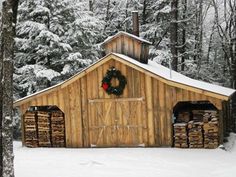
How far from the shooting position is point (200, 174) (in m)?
12.8

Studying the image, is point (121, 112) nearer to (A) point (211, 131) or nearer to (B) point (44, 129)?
(B) point (44, 129)

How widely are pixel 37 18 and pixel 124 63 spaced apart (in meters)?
9.72

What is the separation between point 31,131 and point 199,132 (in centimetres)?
730

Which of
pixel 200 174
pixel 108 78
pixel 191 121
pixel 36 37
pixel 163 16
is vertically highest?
pixel 163 16

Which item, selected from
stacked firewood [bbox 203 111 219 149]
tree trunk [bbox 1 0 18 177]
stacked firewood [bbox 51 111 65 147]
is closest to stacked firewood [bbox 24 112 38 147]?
stacked firewood [bbox 51 111 65 147]

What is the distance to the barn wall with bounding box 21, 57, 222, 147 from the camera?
17.7m

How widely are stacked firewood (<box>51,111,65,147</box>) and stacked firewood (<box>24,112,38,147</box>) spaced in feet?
2.78

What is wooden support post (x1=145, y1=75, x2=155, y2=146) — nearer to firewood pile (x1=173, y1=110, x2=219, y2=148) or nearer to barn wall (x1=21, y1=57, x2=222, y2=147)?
barn wall (x1=21, y1=57, x2=222, y2=147)

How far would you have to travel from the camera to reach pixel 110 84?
18.3 metres

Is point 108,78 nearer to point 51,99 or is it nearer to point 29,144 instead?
point 51,99

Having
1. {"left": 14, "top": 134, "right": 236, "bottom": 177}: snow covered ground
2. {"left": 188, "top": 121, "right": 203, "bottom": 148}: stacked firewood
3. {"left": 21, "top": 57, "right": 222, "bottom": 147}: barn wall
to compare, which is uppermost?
A: {"left": 21, "top": 57, "right": 222, "bottom": 147}: barn wall

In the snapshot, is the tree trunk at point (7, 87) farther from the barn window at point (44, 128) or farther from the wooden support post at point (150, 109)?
the barn window at point (44, 128)

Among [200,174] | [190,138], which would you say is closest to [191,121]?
[190,138]

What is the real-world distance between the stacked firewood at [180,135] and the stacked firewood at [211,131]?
78 cm
